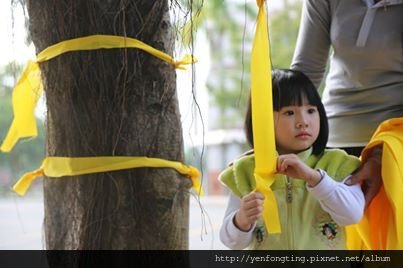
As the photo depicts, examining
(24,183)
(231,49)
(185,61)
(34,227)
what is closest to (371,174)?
(185,61)

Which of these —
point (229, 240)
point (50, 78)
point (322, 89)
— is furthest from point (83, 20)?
point (322, 89)

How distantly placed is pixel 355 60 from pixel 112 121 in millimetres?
644

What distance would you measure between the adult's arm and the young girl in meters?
0.18

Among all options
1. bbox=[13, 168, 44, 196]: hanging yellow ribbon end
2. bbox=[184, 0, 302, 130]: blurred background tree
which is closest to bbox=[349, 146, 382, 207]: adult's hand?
bbox=[13, 168, 44, 196]: hanging yellow ribbon end

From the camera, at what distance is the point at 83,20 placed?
1.05 metres

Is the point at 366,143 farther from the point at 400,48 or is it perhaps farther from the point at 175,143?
the point at 175,143

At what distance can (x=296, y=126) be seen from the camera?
1270 mm

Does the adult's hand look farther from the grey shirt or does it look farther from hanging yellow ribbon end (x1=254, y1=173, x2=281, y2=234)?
hanging yellow ribbon end (x1=254, y1=173, x2=281, y2=234)

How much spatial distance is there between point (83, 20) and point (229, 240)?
21.6 inches

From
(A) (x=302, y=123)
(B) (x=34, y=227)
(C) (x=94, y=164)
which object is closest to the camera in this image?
(C) (x=94, y=164)

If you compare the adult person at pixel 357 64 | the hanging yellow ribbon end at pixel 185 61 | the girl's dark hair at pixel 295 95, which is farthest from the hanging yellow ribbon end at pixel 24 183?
the adult person at pixel 357 64

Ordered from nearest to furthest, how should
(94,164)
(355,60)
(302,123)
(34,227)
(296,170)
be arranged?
1. (94,164)
2. (296,170)
3. (302,123)
4. (355,60)
5. (34,227)

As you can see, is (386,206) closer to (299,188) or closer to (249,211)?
(299,188)

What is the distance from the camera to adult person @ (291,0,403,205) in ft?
4.43
